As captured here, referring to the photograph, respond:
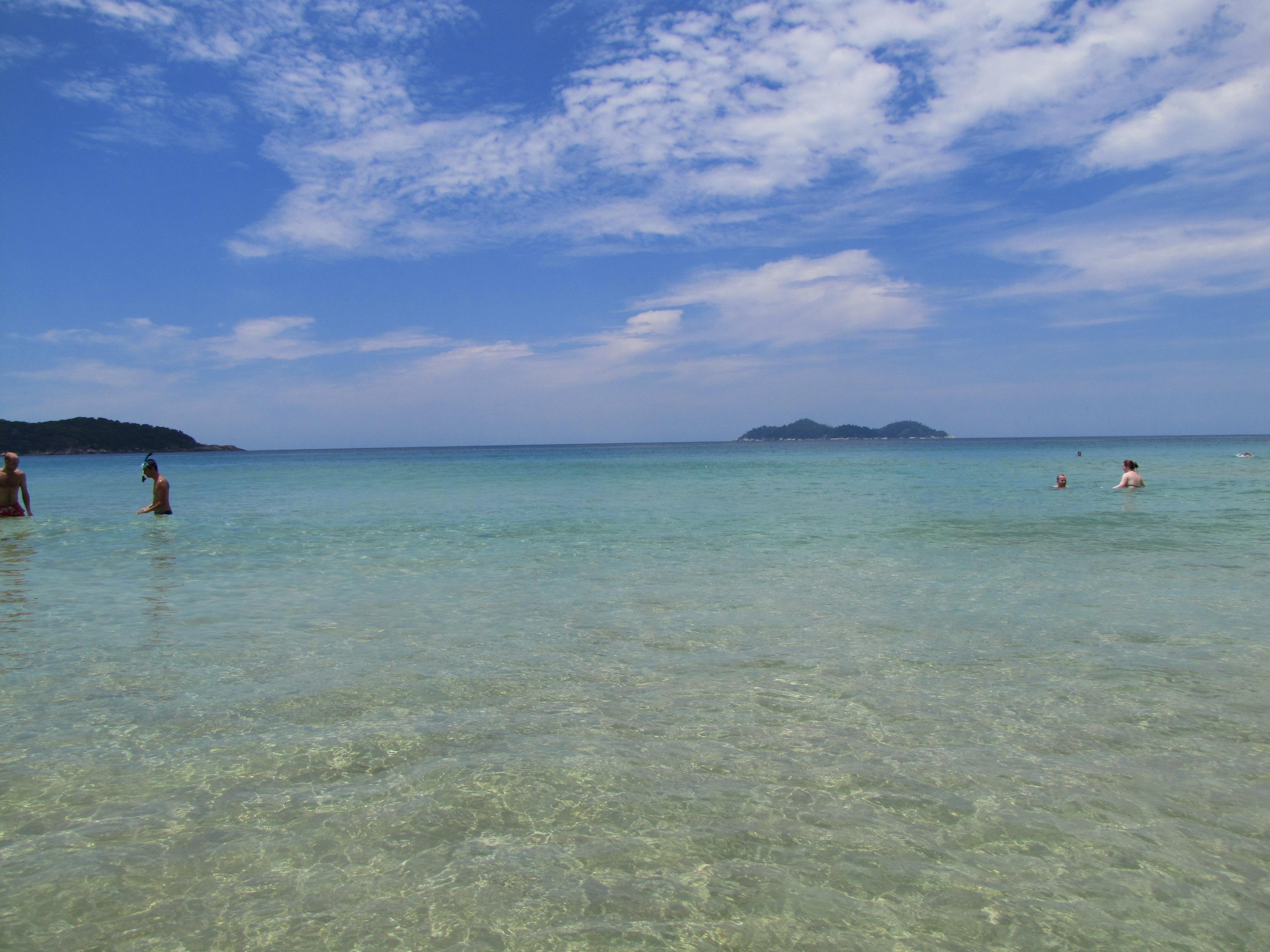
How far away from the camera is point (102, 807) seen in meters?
4.62

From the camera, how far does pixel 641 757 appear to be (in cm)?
532

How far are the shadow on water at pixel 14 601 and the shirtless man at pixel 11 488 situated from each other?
463cm

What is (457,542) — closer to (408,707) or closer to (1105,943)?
A: (408,707)

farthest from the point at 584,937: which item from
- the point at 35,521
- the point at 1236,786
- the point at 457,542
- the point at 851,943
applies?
the point at 35,521

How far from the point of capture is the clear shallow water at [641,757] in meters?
3.57

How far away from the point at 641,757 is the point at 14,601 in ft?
36.5

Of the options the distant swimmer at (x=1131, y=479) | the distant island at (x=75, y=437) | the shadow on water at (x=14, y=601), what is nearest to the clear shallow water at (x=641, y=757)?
the shadow on water at (x=14, y=601)

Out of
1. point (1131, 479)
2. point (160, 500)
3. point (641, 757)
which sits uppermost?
point (160, 500)

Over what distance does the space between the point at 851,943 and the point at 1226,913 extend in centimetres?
184

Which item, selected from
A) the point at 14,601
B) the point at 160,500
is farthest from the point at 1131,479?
the point at 160,500

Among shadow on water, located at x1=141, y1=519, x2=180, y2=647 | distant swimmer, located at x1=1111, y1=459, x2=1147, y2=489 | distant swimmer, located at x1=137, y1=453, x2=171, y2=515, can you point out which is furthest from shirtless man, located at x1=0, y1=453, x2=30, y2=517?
distant swimmer, located at x1=1111, y1=459, x2=1147, y2=489

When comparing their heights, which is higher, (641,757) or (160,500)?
(160,500)

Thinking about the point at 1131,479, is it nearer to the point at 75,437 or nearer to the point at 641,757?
the point at 641,757

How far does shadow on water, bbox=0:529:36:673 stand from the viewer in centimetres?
804
